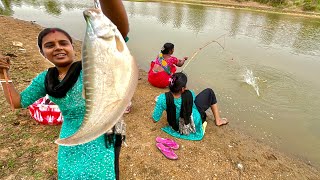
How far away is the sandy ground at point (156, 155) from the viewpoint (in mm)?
Answer: 3334

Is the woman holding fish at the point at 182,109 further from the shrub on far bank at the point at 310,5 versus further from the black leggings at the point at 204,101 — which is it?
the shrub on far bank at the point at 310,5

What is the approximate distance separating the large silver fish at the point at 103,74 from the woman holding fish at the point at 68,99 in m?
0.36

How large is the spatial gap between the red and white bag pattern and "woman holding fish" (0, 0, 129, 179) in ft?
6.80

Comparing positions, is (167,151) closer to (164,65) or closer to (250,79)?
(164,65)

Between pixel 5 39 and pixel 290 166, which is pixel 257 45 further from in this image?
pixel 5 39

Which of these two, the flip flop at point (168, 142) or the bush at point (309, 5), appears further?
the bush at point (309, 5)

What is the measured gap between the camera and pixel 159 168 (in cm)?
348

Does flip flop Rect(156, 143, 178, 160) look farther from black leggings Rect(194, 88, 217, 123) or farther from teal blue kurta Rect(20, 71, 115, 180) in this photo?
teal blue kurta Rect(20, 71, 115, 180)

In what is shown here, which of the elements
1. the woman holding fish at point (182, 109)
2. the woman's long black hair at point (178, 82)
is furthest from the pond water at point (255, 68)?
the woman's long black hair at point (178, 82)

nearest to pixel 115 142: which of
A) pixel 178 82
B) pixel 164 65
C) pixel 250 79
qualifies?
pixel 178 82

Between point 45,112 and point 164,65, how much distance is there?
277 centimetres

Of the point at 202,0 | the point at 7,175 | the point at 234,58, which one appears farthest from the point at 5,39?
the point at 202,0

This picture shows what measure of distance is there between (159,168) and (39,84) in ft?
7.17

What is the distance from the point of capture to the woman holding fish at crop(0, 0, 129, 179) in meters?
1.56
